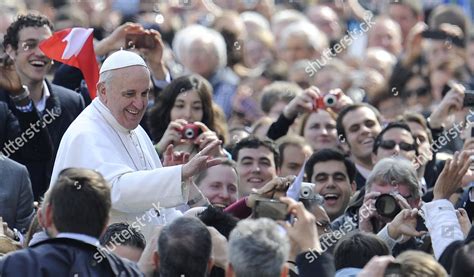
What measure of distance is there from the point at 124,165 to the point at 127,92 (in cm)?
45

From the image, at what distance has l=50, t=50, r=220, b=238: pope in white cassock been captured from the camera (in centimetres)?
938

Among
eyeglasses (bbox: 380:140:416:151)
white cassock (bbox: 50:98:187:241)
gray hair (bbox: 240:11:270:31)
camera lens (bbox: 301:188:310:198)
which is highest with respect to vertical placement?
white cassock (bbox: 50:98:187:241)

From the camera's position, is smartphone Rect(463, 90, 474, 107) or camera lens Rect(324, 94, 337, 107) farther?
camera lens Rect(324, 94, 337, 107)

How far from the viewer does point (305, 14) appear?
63.5 ft

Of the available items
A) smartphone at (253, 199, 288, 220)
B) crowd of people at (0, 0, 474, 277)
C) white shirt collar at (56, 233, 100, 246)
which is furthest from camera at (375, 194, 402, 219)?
white shirt collar at (56, 233, 100, 246)

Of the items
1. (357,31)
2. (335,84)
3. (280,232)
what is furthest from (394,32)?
(280,232)

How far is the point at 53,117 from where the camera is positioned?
1170 cm

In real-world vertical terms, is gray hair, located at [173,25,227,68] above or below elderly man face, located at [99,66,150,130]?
below

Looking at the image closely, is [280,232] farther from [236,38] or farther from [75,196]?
[236,38]

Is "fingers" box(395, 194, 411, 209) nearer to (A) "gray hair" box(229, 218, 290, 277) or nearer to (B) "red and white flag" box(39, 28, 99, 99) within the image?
(A) "gray hair" box(229, 218, 290, 277)

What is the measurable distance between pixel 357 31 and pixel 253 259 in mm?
11434

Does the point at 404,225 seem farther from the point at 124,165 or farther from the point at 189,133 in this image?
the point at 189,133

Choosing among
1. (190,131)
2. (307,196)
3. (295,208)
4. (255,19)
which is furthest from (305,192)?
(255,19)

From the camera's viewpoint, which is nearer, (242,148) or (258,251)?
(258,251)
